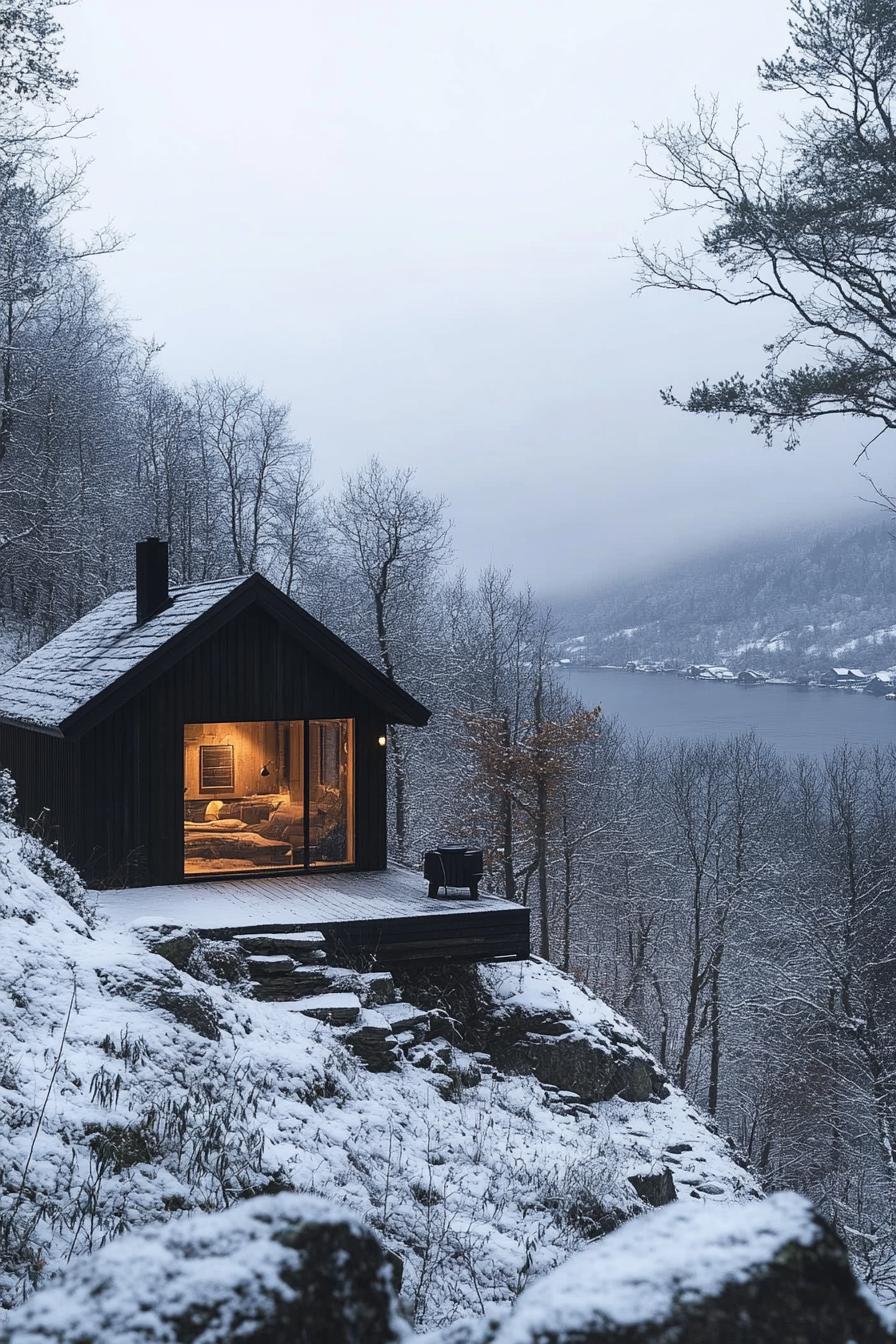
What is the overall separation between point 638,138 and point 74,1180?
13.2 meters

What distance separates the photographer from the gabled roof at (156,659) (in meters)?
15.0

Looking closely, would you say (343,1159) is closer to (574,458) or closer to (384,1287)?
(384,1287)

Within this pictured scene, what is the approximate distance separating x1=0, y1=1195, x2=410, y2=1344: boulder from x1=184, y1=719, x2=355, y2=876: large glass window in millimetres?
14780

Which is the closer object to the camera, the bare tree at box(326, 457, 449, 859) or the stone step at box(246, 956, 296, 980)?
the stone step at box(246, 956, 296, 980)

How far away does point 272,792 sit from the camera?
17047 mm

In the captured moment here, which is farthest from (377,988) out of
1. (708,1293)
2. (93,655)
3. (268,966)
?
(708,1293)

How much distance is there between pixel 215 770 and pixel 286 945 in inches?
194

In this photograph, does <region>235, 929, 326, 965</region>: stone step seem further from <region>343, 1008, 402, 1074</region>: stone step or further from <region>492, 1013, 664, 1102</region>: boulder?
<region>492, 1013, 664, 1102</region>: boulder

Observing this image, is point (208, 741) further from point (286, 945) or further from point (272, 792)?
point (286, 945)

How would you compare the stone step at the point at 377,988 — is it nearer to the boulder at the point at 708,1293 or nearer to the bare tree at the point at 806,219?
the bare tree at the point at 806,219

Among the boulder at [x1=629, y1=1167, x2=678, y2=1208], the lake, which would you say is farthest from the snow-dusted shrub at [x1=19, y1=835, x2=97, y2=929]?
the lake

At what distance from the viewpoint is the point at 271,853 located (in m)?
16.7

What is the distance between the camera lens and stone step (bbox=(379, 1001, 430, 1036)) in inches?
471

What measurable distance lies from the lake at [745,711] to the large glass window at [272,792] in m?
40.1
